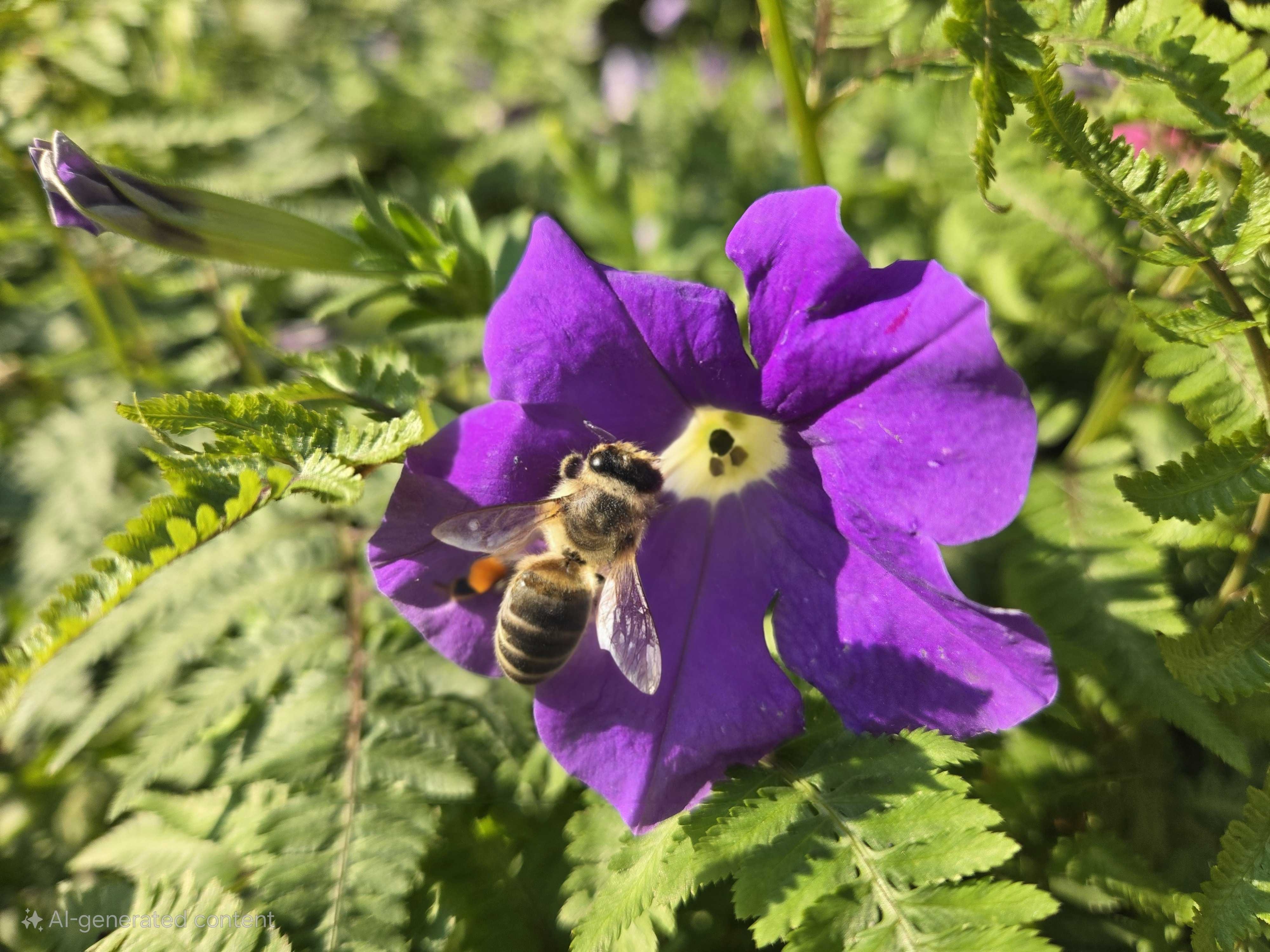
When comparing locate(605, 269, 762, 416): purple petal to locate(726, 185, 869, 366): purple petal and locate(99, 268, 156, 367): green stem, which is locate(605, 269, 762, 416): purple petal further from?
locate(99, 268, 156, 367): green stem

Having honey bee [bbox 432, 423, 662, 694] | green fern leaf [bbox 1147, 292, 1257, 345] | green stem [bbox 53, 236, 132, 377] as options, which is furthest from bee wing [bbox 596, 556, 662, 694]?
green stem [bbox 53, 236, 132, 377]

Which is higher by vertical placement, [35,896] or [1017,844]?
[1017,844]

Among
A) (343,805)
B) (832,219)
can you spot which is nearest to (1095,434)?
(832,219)

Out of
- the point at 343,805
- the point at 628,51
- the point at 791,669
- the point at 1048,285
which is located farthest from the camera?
the point at 628,51

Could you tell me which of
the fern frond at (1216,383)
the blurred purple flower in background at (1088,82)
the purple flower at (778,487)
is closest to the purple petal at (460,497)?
the purple flower at (778,487)

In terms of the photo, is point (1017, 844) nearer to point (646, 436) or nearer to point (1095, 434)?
point (646, 436)

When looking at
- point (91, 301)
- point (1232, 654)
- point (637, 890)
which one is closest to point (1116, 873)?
point (1232, 654)

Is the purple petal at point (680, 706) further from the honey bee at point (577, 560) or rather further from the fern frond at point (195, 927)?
the fern frond at point (195, 927)
